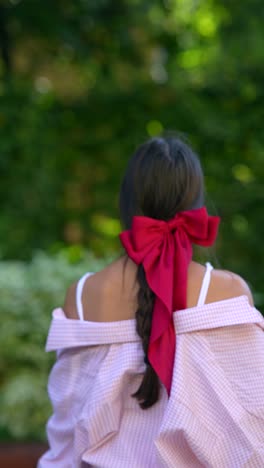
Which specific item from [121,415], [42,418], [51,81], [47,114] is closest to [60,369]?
[121,415]

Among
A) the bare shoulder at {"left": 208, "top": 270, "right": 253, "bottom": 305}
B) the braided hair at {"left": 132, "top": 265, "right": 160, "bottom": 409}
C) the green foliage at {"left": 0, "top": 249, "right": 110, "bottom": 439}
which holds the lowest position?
the green foliage at {"left": 0, "top": 249, "right": 110, "bottom": 439}

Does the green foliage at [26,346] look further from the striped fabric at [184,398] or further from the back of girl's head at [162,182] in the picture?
the back of girl's head at [162,182]

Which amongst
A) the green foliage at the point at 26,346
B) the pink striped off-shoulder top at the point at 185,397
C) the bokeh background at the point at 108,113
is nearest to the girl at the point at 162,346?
the pink striped off-shoulder top at the point at 185,397

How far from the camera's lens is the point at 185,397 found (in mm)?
2016

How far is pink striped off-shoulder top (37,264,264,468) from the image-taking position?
78.5 inches

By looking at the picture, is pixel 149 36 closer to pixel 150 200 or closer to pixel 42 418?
pixel 42 418

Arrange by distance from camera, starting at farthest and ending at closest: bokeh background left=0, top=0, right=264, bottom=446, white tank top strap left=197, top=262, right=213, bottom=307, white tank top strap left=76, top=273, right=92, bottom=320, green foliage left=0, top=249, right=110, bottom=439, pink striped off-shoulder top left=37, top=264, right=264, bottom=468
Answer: bokeh background left=0, top=0, right=264, bottom=446
green foliage left=0, top=249, right=110, bottom=439
white tank top strap left=76, top=273, right=92, bottom=320
white tank top strap left=197, top=262, right=213, bottom=307
pink striped off-shoulder top left=37, top=264, right=264, bottom=468

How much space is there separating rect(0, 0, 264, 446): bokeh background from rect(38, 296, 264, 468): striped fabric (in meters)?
2.99

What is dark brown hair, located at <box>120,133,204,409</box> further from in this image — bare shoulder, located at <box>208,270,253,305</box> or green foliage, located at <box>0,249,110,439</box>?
green foliage, located at <box>0,249,110,439</box>

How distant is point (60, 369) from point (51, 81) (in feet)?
17.1

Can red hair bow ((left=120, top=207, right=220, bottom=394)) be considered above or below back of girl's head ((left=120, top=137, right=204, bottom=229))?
below

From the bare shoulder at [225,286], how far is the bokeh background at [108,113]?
121 inches

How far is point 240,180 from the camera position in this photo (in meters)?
5.86

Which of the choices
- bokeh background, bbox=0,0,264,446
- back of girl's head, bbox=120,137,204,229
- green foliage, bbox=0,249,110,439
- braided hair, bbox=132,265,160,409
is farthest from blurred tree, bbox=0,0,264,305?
braided hair, bbox=132,265,160,409
